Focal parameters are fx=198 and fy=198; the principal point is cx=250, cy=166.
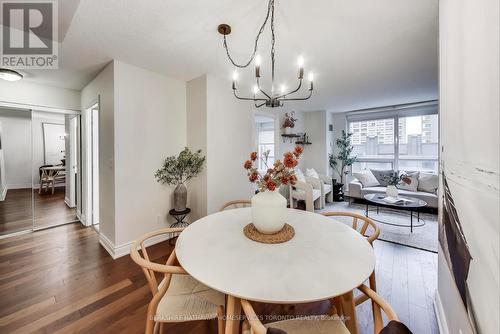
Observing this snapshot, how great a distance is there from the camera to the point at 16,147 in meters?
3.33

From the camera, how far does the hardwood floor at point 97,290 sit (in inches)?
60.2

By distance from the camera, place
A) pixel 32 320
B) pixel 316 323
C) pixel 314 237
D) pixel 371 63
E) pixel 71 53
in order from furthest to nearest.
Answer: pixel 371 63 → pixel 71 53 → pixel 32 320 → pixel 314 237 → pixel 316 323

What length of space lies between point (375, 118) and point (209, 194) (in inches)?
196

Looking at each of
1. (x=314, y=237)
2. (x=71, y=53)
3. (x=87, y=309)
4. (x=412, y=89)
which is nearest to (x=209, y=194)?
(x=87, y=309)

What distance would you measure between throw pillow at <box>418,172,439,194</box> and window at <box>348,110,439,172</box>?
1.86ft

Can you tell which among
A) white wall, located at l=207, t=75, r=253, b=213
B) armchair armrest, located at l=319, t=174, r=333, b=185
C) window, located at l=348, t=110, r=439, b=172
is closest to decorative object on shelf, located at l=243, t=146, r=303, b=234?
white wall, located at l=207, t=75, r=253, b=213

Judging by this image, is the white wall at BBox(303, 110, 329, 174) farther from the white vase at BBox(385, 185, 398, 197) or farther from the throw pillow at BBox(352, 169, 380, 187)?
the white vase at BBox(385, 185, 398, 197)

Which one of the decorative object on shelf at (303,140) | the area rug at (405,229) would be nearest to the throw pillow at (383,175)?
the area rug at (405,229)

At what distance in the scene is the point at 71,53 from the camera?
7.46 ft

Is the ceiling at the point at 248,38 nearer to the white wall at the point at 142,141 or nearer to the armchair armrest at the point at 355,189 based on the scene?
the white wall at the point at 142,141

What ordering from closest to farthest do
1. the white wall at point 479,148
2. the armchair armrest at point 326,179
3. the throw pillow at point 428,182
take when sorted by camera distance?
the white wall at point 479,148 → the throw pillow at point 428,182 → the armchair armrest at point 326,179

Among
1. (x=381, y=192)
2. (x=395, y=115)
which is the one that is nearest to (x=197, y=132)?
(x=381, y=192)

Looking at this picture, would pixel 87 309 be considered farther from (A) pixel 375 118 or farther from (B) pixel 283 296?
(A) pixel 375 118

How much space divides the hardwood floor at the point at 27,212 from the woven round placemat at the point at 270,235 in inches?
155
